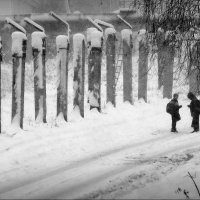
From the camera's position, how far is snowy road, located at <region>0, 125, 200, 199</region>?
17.2 feet

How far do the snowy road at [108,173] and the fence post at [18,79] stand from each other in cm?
241

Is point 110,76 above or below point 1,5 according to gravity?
below

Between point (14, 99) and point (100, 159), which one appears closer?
point (100, 159)

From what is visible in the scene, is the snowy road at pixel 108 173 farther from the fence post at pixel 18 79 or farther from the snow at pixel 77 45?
the snow at pixel 77 45

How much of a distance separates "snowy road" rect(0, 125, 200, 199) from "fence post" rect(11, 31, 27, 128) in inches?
94.9

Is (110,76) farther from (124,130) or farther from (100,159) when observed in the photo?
(100,159)

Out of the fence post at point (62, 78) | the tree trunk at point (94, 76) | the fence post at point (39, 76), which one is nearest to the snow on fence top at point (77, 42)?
the tree trunk at point (94, 76)

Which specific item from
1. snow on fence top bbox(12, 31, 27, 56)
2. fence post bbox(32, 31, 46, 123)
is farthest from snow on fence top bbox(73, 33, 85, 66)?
snow on fence top bbox(12, 31, 27, 56)

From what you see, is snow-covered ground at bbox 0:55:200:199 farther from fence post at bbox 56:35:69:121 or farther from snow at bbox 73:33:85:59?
snow at bbox 73:33:85:59

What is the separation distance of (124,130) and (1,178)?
4332 mm

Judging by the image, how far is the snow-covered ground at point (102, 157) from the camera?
534 centimetres

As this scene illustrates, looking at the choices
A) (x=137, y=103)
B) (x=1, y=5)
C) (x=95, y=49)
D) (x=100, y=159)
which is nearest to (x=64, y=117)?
(x=95, y=49)

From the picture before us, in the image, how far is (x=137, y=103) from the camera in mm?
12711

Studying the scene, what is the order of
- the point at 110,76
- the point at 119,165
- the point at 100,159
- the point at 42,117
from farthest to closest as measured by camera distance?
the point at 110,76 < the point at 42,117 < the point at 100,159 < the point at 119,165
